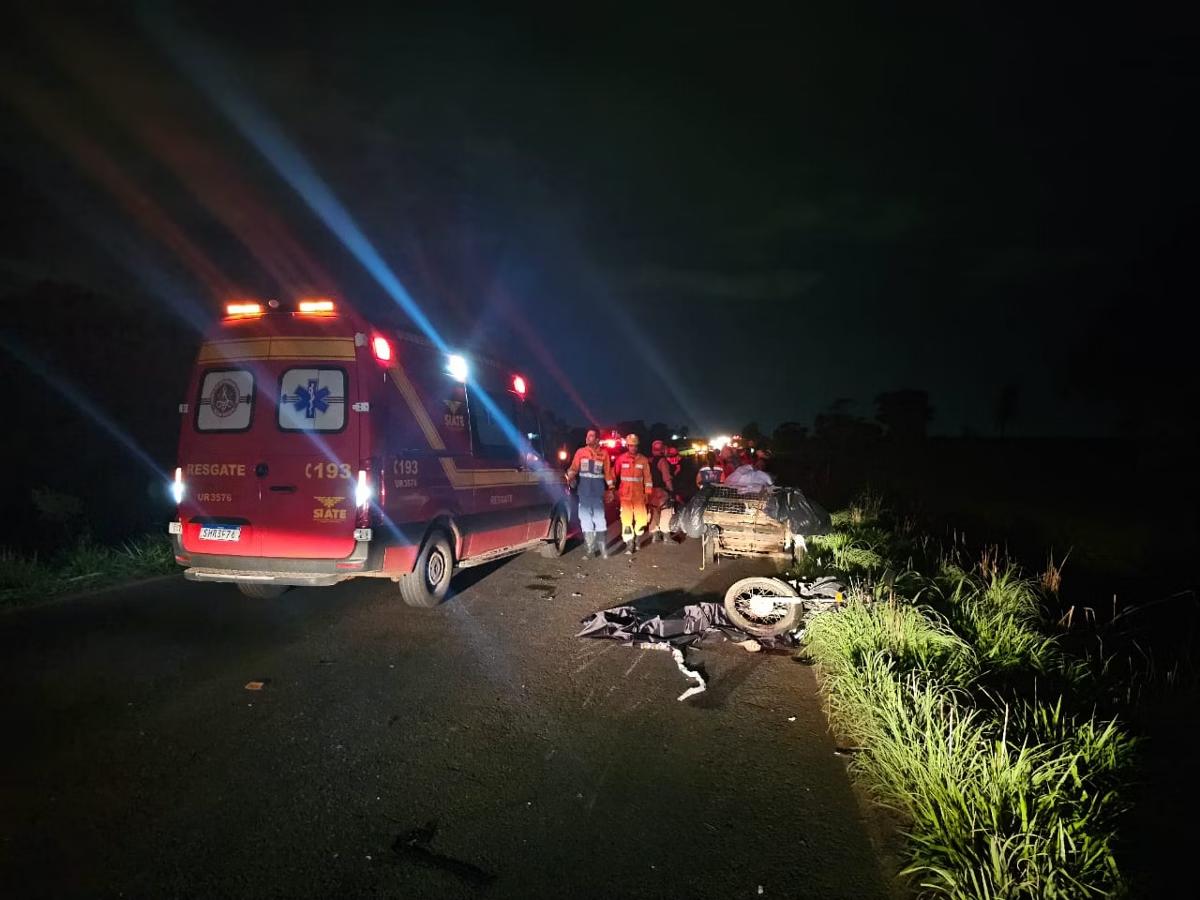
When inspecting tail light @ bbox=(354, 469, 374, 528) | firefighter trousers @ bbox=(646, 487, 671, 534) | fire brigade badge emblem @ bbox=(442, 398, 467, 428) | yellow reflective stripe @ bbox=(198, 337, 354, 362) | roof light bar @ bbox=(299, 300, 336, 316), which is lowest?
firefighter trousers @ bbox=(646, 487, 671, 534)

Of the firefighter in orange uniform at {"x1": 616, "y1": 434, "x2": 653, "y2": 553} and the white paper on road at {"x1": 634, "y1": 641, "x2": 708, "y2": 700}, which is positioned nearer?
the white paper on road at {"x1": 634, "y1": 641, "x2": 708, "y2": 700}

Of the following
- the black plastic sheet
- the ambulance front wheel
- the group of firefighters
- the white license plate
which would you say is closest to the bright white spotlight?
the ambulance front wheel

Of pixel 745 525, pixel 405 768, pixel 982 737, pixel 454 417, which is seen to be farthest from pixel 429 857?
pixel 745 525

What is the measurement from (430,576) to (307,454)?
5.79 feet

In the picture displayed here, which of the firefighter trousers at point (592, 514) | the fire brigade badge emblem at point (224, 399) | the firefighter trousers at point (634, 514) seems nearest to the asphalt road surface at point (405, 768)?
the fire brigade badge emblem at point (224, 399)

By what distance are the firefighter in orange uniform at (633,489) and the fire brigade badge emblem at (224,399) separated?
17.8 feet

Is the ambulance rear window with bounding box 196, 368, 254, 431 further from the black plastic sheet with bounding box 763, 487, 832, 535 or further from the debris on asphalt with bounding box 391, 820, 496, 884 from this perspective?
the black plastic sheet with bounding box 763, 487, 832, 535

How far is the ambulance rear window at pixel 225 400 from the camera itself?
556 centimetres

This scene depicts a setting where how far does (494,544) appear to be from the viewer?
738 cm

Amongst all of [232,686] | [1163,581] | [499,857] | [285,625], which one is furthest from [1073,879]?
[1163,581]

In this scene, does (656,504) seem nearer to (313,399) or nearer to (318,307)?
(313,399)

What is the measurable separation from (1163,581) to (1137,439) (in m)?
15.8

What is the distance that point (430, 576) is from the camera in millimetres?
6344

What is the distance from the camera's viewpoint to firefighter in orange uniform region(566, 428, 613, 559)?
927cm
